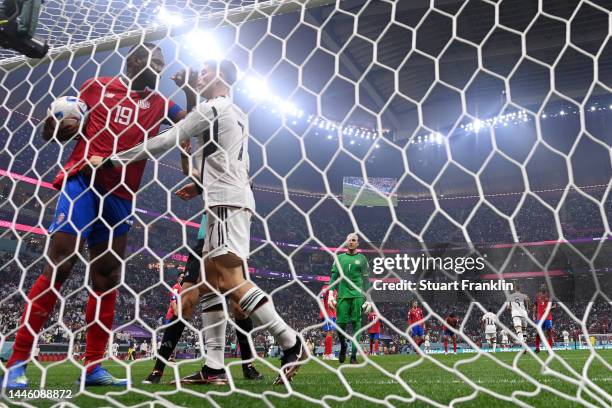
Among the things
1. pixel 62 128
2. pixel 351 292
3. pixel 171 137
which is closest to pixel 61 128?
pixel 62 128

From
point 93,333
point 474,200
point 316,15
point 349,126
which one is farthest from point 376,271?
point 93,333

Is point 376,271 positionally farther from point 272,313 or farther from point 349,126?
point 272,313

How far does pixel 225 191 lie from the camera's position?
84.4 inches

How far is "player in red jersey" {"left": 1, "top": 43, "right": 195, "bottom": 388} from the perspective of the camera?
219cm

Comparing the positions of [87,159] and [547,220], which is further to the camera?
[547,220]

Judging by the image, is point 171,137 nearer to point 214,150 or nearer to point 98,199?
point 214,150

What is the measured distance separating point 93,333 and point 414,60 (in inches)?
641

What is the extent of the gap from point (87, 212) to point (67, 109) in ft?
1.77

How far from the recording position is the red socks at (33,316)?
2119 millimetres

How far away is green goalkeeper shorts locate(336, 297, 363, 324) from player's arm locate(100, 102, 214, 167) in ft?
13.4

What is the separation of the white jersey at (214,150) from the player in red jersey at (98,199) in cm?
24

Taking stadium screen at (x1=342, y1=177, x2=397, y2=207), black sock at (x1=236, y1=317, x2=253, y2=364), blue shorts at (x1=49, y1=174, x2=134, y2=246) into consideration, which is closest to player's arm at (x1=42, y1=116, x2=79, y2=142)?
blue shorts at (x1=49, y1=174, x2=134, y2=246)

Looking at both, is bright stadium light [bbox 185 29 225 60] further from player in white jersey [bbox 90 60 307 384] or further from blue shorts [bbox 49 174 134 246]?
blue shorts [bbox 49 174 134 246]

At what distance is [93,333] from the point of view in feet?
7.91
